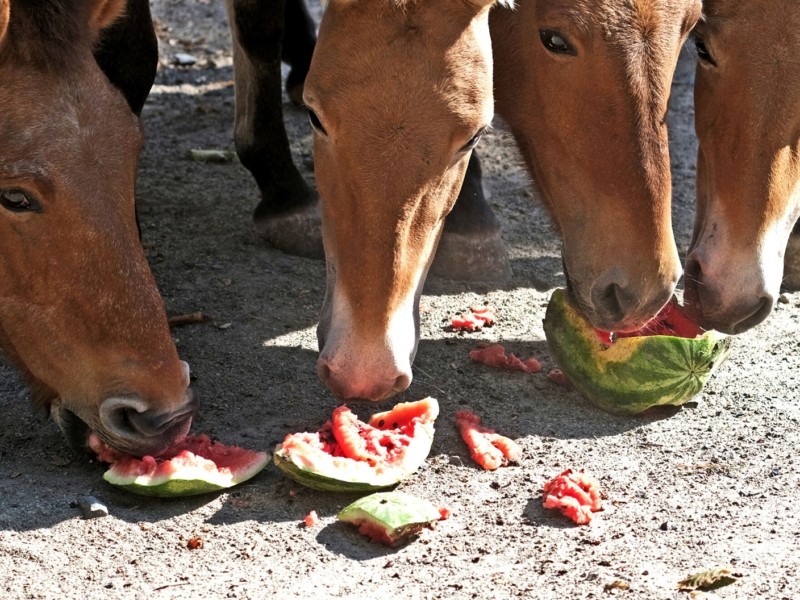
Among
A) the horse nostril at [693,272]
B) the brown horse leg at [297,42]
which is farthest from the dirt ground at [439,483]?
the brown horse leg at [297,42]

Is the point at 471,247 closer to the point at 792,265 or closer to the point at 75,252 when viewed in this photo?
the point at 792,265

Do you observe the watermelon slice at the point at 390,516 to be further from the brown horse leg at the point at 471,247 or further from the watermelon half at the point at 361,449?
the brown horse leg at the point at 471,247

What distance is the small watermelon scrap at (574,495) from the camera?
3.89 m

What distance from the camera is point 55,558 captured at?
358 cm

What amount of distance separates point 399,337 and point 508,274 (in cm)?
214

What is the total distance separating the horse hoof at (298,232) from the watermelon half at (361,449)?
6.12 ft

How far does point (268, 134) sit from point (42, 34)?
7.91ft

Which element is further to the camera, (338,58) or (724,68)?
(724,68)

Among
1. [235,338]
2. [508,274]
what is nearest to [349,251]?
[235,338]

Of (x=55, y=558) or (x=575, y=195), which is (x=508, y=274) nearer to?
(x=575, y=195)

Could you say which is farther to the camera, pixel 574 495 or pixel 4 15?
pixel 574 495

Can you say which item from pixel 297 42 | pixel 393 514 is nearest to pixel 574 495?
pixel 393 514

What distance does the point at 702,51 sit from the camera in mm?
4859

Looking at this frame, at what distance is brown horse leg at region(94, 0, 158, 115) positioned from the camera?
17.7ft
